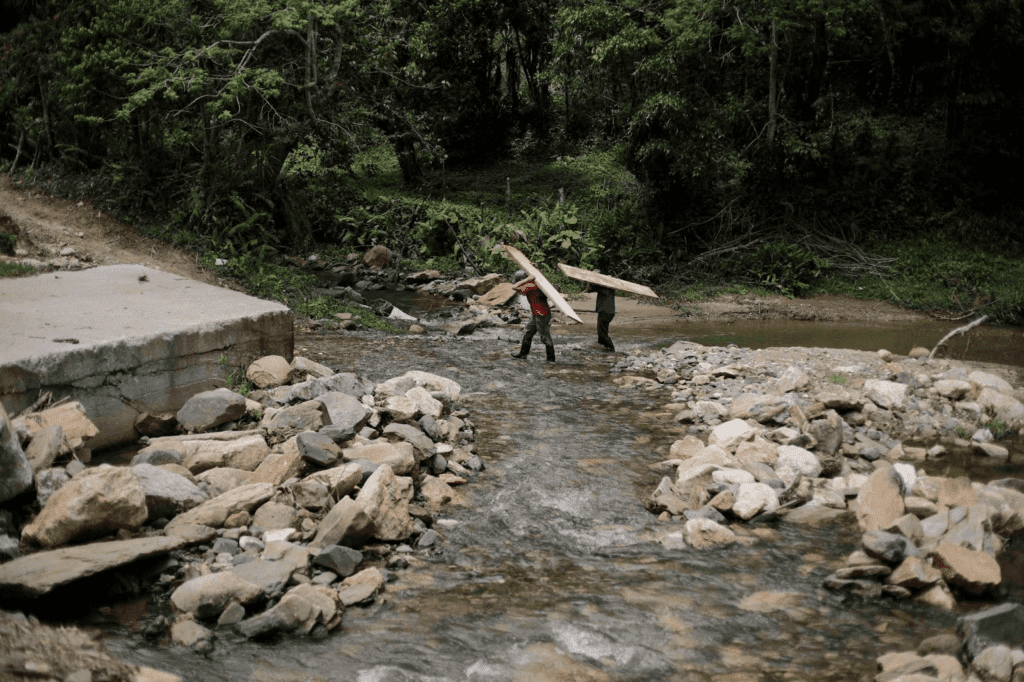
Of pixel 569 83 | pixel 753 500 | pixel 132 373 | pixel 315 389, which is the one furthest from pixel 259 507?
pixel 569 83

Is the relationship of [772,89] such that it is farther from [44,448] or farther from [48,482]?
[48,482]

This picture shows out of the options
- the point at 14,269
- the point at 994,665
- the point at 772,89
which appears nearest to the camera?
the point at 994,665

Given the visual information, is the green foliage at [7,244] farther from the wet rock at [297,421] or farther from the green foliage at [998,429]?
the green foliage at [998,429]

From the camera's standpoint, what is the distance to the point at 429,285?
17297 millimetres

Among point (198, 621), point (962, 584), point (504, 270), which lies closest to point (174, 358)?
point (198, 621)

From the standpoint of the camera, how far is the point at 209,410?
700 cm

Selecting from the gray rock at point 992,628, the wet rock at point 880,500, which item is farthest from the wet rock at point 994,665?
the wet rock at point 880,500

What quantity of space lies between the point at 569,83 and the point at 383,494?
20.7 metres

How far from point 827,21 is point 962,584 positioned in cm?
1587

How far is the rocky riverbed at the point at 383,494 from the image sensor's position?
4.49m

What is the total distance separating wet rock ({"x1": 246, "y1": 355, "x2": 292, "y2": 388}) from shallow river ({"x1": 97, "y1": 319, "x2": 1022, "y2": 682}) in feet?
7.63

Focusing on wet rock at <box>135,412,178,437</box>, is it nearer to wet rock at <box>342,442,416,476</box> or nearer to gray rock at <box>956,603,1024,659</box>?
wet rock at <box>342,442,416,476</box>

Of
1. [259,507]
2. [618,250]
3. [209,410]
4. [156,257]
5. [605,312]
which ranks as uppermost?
[618,250]

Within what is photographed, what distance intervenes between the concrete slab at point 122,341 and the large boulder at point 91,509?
63.0 inches
